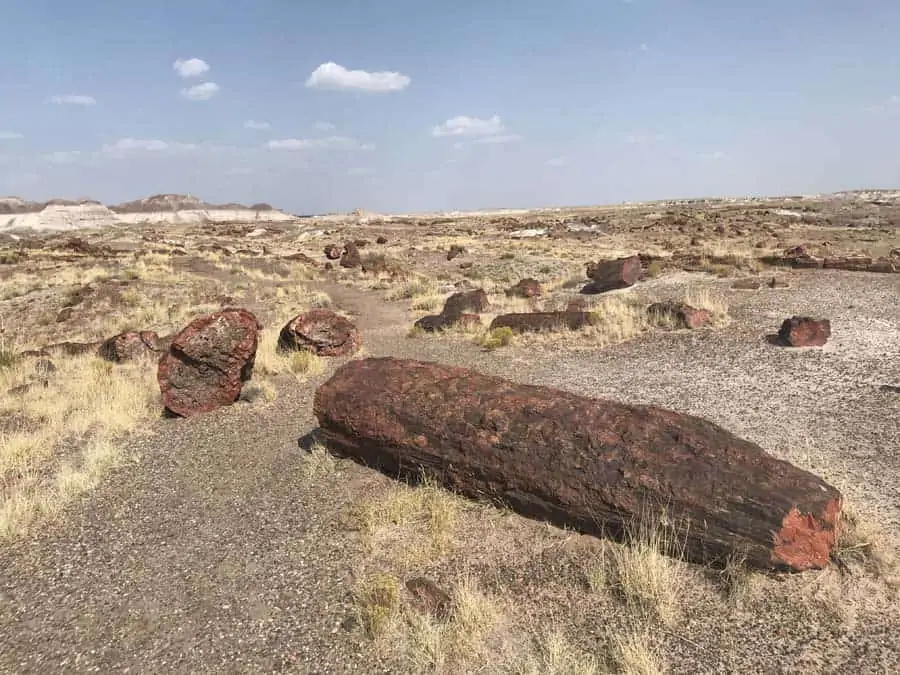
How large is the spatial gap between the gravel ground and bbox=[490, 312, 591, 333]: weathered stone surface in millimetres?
2851

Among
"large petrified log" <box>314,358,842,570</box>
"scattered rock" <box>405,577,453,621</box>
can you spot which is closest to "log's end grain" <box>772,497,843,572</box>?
"large petrified log" <box>314,358,842,570</box>

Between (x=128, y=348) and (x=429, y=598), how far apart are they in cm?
1020

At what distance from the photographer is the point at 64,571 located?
434 centimetres

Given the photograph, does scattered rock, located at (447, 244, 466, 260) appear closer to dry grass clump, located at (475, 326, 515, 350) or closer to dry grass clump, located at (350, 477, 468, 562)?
dry grass clump, located at (475, 326, 515, 350)

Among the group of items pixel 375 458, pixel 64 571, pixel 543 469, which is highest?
pixel 543 469

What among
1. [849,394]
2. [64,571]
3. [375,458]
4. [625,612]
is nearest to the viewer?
[625,612]

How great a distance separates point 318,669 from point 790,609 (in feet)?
10.2


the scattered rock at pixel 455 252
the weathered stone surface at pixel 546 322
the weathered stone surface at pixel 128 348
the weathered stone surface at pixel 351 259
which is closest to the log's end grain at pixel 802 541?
the weathered stone surface at pixel 546 322

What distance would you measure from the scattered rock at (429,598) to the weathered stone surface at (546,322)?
8399 mm

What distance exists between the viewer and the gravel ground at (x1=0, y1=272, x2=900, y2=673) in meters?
3.30

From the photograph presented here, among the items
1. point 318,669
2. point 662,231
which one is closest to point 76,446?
point 318,669

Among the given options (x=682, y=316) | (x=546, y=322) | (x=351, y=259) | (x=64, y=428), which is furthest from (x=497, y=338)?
(x=351, y=259)

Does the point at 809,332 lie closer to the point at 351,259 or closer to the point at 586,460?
the point at 586,460

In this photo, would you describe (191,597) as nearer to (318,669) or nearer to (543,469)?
(318,669)
